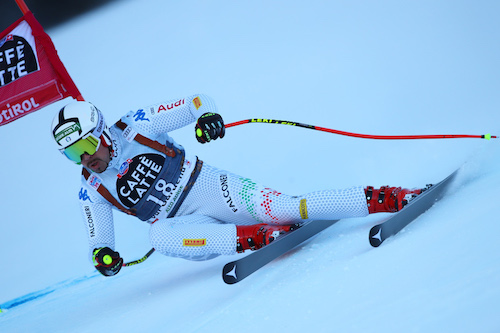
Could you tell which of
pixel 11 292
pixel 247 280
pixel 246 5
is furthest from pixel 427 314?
pixel 246 5

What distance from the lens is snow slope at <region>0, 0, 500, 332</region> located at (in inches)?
68.0

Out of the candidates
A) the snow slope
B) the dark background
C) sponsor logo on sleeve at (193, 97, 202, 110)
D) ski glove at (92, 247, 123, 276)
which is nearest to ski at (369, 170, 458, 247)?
the snow slope

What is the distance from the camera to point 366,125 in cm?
364

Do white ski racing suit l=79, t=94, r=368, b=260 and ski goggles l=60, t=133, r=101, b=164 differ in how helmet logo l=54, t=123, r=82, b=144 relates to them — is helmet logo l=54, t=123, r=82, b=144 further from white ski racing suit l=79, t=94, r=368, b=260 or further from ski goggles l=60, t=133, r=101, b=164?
white ski racing suit l=79, t=94, r=368, b=260

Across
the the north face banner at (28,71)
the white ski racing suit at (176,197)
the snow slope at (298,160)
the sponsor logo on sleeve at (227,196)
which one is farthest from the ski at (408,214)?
the the north face banner at (28,71)

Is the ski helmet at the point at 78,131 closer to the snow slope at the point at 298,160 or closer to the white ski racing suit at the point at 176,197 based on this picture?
the white ski racing suit at the point at 176,197

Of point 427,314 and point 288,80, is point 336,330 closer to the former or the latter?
point 427,314

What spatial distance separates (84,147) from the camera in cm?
240

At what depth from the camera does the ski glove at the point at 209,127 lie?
240cm

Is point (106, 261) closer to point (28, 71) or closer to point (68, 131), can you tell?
point (68, 131)

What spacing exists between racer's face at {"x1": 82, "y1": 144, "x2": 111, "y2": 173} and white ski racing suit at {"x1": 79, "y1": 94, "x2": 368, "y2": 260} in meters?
0.04

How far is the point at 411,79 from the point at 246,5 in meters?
2.75

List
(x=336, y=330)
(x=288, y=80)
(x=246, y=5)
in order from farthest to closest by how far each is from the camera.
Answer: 1. (x=246, y=5)
2. (x=288, y=80)
3. (x=336, y=330)

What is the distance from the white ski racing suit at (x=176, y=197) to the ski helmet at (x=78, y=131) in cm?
12
